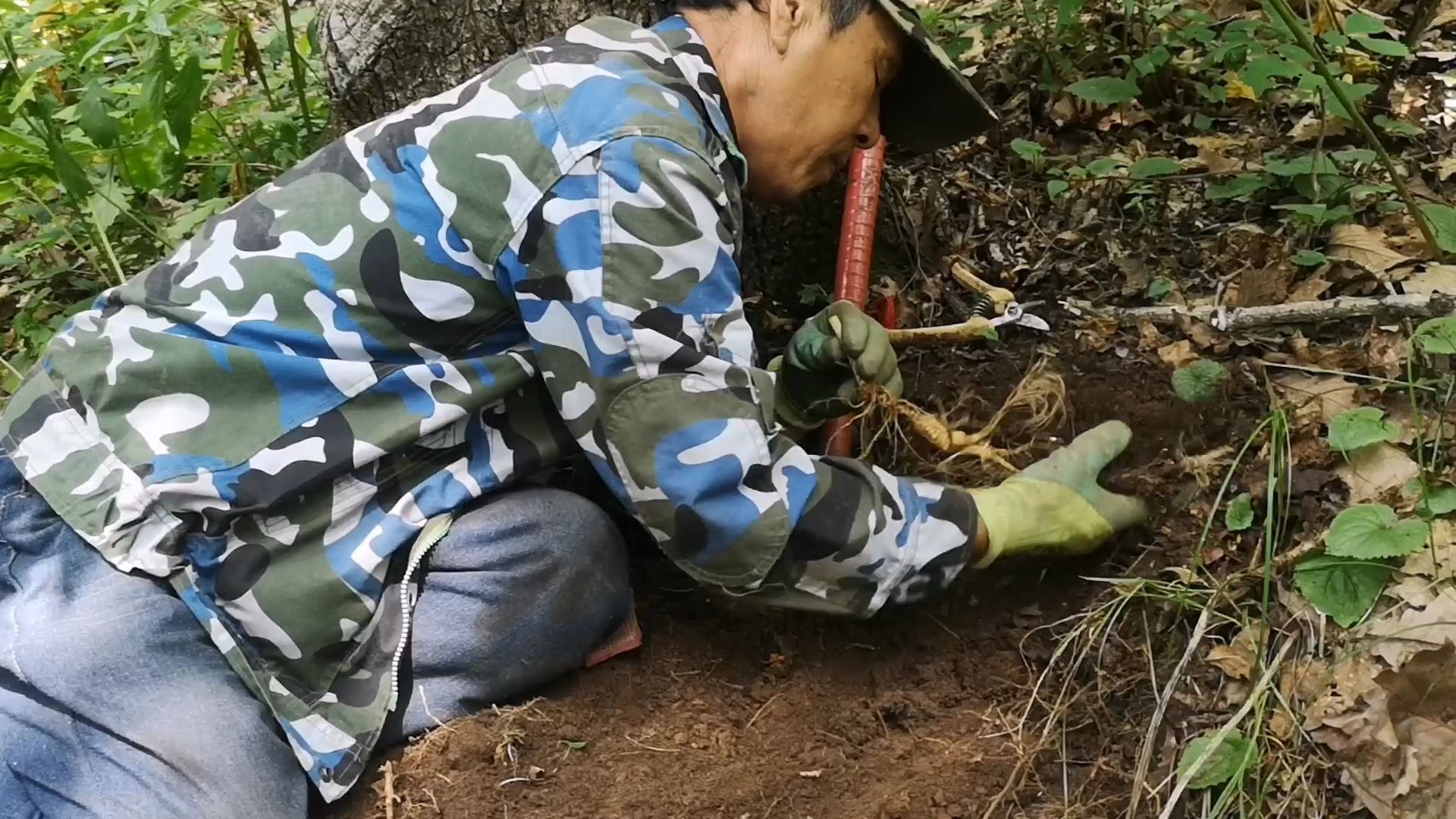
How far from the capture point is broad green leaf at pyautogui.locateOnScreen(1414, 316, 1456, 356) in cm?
156

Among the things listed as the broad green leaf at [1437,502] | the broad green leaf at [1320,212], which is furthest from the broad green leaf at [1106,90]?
the broad green leaf at [1437,502]

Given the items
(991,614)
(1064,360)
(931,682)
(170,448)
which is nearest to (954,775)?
(931,682)

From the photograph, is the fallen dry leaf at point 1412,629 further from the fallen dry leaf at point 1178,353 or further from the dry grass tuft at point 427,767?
the dry grass tuft at point 427,767

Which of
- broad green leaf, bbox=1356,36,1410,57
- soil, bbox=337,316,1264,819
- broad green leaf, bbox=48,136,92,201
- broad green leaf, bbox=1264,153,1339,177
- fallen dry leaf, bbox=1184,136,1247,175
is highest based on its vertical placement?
broad green leaf, bbox=48,136,92,201

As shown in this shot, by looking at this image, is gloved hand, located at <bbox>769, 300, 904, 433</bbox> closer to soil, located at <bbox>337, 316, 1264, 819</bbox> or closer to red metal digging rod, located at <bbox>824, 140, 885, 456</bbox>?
red metal digging rod, located at <bbox>824, 140, 885, 456</bbox>

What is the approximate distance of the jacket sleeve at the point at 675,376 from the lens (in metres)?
1.43

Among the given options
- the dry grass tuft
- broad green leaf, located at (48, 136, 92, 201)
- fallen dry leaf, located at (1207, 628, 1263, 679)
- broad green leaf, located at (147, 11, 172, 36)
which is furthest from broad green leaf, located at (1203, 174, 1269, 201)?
broad green leaf, located at (48, 136, 92, 201)

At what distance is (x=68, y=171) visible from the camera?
2.27m

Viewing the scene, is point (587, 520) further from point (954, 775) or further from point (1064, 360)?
point (1064, 360)

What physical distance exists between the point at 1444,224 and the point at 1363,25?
484 millimetres

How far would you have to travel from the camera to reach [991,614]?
182 cm

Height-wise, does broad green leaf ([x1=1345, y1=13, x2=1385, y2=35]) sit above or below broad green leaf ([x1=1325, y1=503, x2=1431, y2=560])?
above

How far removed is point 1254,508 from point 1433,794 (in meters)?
0.48

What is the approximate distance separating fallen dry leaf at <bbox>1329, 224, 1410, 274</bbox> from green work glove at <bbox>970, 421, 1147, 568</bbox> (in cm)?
67
